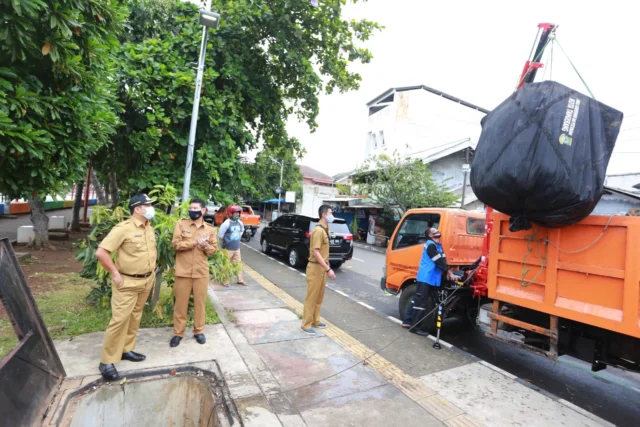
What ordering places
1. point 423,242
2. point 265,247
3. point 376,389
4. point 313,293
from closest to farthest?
point 376,389 < point 313,293 < point 423,242 < point 265,247

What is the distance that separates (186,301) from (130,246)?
109 cm

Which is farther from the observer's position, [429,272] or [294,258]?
[294,258]

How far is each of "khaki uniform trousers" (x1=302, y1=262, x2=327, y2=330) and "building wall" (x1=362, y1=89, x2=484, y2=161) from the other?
63.5ft

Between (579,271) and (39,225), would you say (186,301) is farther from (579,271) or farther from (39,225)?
(39,225)

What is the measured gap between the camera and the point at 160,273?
5031 mm

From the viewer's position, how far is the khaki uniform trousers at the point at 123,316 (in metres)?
3.46

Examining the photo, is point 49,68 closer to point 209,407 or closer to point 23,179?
point 23,179

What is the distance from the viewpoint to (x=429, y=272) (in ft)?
17.3

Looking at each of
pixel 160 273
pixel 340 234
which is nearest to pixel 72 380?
pixel 160 273

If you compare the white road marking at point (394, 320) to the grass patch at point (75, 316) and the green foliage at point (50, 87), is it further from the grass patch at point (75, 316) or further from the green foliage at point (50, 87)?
the green foliage at point (50, 87)

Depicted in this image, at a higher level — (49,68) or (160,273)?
(49,68)

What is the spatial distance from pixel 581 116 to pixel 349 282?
7.26m

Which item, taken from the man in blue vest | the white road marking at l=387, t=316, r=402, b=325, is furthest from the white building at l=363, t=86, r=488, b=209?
the man in blue vest

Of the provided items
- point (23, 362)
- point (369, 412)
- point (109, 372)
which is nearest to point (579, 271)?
point (369, 412)
